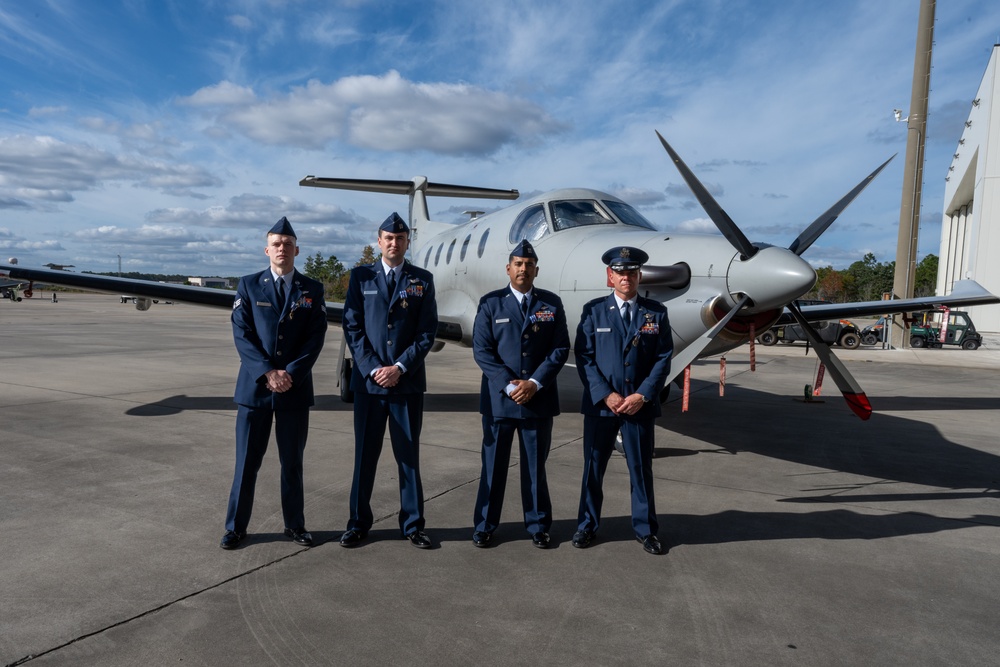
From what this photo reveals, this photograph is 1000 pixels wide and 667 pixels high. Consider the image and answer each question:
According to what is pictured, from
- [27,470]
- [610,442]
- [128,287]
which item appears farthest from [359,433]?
[128,287]

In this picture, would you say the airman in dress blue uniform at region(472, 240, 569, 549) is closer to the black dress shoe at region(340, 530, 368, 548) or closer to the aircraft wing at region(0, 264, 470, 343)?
the black dress shoe at region(340, 530, 368, 548)

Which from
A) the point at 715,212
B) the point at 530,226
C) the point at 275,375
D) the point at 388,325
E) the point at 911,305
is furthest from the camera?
the point at 911,305

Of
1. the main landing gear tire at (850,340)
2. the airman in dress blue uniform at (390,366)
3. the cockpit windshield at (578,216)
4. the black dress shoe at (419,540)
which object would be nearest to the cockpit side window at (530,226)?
the cockpit windshield at (578,216)

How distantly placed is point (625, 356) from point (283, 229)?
7.69 ft

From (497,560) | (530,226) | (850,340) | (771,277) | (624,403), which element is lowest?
(497,560)

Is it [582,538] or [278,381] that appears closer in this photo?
[278,381]

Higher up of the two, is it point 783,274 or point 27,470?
point 783,274

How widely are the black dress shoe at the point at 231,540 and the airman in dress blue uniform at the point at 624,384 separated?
208 cm

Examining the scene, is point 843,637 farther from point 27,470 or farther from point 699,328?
point 27,470

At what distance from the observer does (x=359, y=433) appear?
412 centimetres

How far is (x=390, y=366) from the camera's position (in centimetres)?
398

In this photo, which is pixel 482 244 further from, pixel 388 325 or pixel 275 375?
pixel 275 375

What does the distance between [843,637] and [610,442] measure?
1.65 metres

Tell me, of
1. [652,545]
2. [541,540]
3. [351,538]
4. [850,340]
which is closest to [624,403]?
[652,545]
